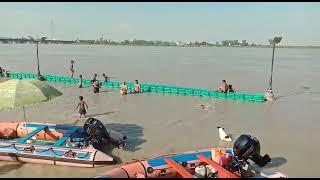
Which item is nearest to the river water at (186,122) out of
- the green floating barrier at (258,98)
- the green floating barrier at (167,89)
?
the green floating barrier at (258,98)

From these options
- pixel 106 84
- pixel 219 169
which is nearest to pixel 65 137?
pixel 219 169

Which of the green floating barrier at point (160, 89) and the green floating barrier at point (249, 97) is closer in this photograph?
the green floating barrier at point (249, 97)

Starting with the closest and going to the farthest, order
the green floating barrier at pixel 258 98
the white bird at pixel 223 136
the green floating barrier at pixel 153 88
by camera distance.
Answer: the white bird at pixel 223 136, the green floating barrier at pixel 258 98, the green floating barrier at pixel 153 88

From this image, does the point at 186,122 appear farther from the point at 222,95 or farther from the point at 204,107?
the point at 222,95

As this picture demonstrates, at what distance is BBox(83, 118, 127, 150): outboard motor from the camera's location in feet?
41.3

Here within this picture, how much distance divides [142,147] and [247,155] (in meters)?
4.47

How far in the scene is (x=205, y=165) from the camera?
10750 millimetres

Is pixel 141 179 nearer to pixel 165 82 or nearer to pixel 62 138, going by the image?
pixel 62 138

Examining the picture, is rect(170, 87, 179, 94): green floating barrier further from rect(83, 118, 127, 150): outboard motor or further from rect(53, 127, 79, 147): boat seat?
rect(53, 127, 79, 147): boat seat

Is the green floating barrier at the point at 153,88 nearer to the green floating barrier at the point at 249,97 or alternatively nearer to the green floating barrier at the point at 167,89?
the green floating barrier at the point at 167,89

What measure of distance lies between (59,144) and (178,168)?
4.45m

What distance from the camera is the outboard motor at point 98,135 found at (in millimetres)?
12602

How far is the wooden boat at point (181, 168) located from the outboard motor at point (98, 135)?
243 centimetres

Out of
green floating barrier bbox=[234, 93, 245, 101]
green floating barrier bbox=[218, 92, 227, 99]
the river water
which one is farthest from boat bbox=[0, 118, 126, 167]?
green floating barrier bbox=[234, 93, 245, 101]
